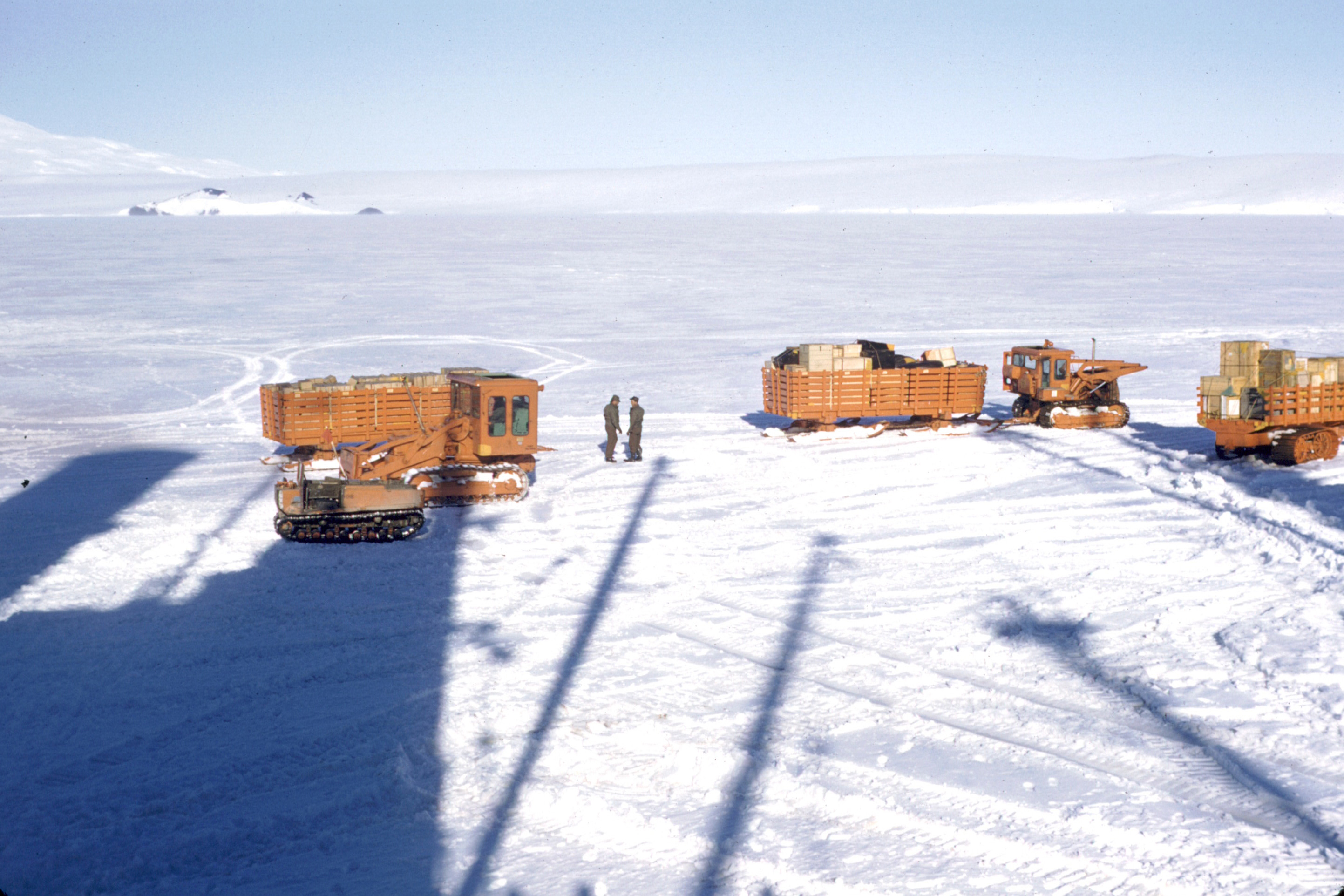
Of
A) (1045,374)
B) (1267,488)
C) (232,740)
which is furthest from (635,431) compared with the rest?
(232,740)

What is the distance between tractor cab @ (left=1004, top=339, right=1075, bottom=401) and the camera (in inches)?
838

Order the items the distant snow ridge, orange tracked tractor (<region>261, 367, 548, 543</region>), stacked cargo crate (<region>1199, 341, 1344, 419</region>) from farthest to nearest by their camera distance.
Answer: the distant snow ridge < stacked cargo crate (<region>1199, 341, 1344, 419</region>) < orange tracked tractor (<region>261, 367, 548, 543</region>)

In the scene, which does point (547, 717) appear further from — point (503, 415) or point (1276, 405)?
point (1276, 405)

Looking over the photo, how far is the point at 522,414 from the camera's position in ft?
54.5

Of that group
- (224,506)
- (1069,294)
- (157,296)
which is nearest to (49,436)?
(224,506)

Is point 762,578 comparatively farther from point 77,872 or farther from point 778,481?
point 77,872

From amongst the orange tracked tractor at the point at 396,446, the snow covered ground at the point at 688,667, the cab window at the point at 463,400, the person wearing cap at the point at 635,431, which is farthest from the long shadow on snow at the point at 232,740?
the person wearing cap at the point at 635,431

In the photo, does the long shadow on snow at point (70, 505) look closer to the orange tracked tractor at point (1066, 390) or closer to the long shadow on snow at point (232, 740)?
the long shadow on snow at point (232, 740)

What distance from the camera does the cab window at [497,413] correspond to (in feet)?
53.9

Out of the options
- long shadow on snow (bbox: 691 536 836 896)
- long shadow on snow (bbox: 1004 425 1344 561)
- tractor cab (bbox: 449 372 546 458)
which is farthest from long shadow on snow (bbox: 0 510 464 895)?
long shadow on snow (bbox: 1004 425 1344 561)

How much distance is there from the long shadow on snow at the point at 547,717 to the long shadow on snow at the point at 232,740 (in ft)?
1.07

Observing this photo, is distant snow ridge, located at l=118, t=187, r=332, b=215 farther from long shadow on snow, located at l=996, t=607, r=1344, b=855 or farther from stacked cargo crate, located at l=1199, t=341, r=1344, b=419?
long shadow on snow, located at l=996, t=607, r=1344, b=855

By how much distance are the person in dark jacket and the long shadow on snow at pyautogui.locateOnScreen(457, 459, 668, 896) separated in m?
3.46

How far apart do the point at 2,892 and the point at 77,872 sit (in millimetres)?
626
